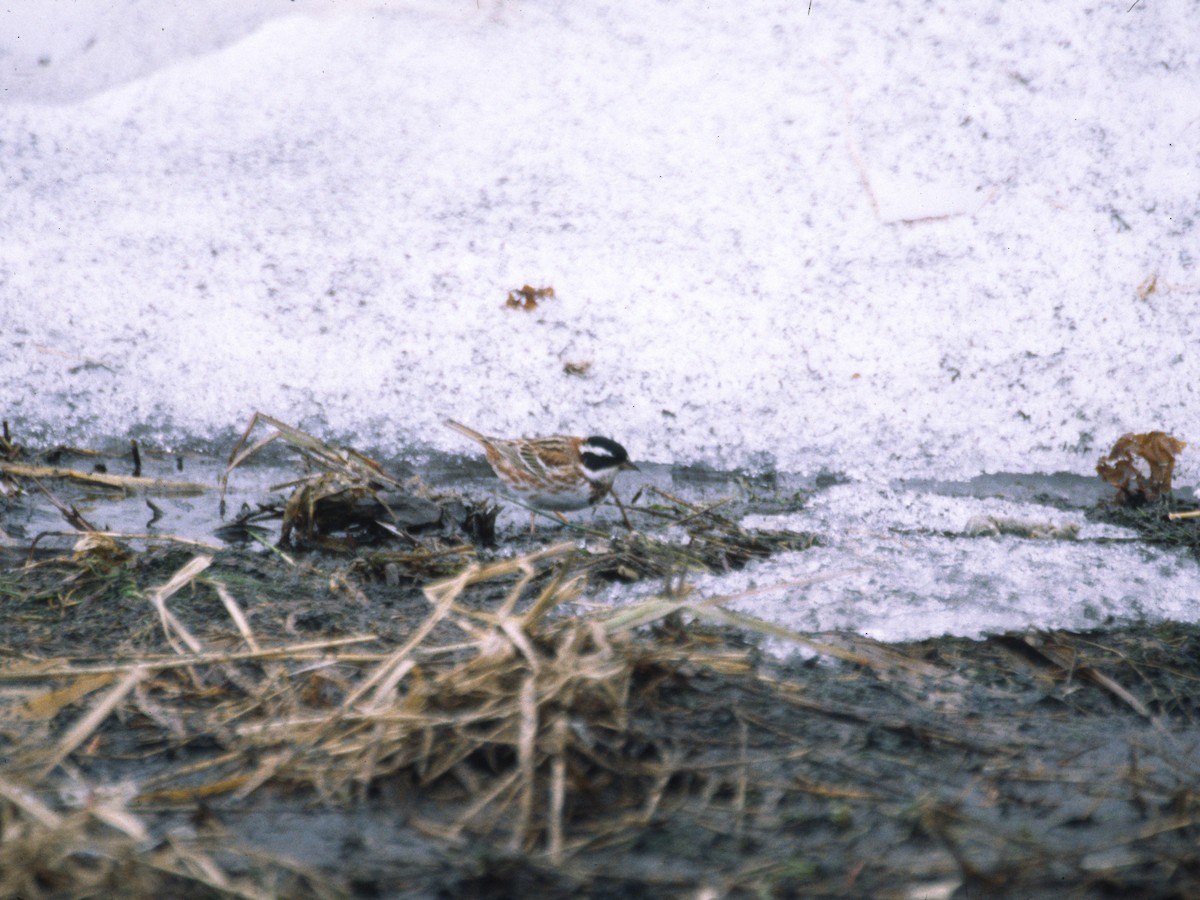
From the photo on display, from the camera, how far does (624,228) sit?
5.51 m

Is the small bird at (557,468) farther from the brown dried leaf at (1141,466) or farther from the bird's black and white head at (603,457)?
the brown dried leaf at (1141,466)

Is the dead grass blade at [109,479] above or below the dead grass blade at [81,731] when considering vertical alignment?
below

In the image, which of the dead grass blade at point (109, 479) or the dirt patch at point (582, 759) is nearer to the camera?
the dirt patch at point (582, 759)

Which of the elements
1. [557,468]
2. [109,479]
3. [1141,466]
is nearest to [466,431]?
[557,468]

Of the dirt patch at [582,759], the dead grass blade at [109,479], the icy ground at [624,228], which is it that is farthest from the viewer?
the icy ground at [624,228]

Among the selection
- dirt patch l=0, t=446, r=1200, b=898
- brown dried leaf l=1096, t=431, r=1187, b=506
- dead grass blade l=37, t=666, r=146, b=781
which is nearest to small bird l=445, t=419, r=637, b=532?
dirt patch l=0, t=446, r=1200, b=898

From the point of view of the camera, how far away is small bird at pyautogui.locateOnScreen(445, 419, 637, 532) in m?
4.04

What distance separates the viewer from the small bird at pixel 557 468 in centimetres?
404

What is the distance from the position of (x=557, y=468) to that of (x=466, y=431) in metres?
0.62

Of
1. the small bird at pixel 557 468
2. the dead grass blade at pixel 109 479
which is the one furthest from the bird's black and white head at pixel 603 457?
the dead grass blade at pixel 109 479

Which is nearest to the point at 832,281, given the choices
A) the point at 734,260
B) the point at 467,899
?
the point at 734,260

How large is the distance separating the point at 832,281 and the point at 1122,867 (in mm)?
4121

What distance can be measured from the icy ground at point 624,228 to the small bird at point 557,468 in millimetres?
383

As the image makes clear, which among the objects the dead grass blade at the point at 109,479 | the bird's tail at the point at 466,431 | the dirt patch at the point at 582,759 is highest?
the dirt patch at the point at 582,759
